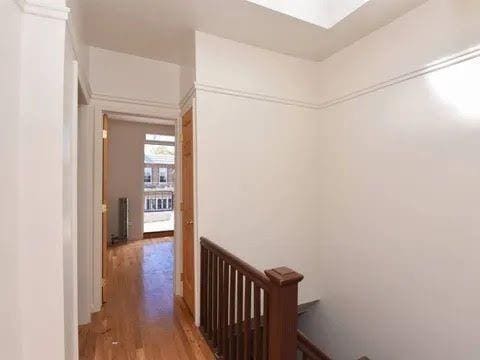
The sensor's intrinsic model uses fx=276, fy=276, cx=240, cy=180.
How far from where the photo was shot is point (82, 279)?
2.59 meters

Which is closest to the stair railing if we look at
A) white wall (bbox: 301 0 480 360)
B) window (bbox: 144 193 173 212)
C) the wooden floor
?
the wooden floor

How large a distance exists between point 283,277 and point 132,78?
262 cm

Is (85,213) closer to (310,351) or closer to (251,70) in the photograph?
(251,70)

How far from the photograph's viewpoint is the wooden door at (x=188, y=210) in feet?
8.87

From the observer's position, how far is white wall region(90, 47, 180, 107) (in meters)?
2.82

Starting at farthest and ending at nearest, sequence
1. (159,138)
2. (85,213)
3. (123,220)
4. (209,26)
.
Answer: (159,138) → (123,220) → (85,213) → (209,26)

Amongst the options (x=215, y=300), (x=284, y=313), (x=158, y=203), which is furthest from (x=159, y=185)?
(x=284, y=313)

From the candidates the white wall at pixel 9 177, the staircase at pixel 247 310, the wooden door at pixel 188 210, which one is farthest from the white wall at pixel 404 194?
the white wall at pixel 9 177

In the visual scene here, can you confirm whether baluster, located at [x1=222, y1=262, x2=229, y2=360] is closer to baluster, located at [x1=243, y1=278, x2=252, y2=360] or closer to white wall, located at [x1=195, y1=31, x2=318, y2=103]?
baluster, located at [x1=243, y1=278, x2=252, y2=360]

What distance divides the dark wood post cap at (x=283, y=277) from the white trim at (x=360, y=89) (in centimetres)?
178

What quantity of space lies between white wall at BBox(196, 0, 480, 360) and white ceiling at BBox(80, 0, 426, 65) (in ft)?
0.44

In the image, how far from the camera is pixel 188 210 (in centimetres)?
284

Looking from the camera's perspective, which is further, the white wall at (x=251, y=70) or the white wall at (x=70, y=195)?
the white wall at (x=251, y=70)

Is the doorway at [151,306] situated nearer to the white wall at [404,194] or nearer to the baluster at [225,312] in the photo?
the baluster at [225,312]
